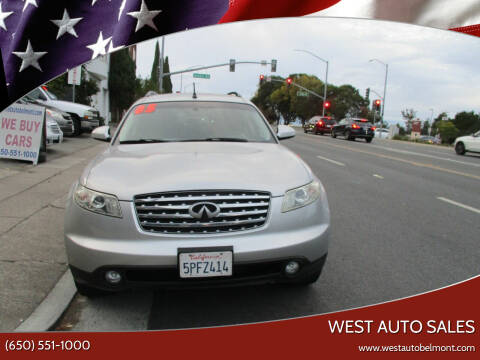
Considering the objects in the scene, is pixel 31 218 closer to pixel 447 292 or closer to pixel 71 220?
pixel 71 220

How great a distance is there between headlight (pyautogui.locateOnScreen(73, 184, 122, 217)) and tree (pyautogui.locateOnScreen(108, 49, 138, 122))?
740mm

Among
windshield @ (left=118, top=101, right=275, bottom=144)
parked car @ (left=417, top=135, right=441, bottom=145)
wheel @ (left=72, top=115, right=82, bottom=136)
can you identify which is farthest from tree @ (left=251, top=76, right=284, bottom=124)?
parked car @ (left=417, top=135, right=441, bottom=145)

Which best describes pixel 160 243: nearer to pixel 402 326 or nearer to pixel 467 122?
pixel 402 326

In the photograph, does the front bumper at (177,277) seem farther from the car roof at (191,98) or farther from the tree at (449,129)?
the car roof at (191,98)

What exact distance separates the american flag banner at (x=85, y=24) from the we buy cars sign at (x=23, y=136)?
768 centimetres

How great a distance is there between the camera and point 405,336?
2.49 metres

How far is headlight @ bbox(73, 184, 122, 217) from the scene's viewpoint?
9.12ft

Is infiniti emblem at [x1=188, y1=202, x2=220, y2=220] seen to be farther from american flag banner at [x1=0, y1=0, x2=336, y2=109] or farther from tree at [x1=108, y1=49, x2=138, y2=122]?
american flag banner at [x1=0, y1=0, x2=336, y2=109]

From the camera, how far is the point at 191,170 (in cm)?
296

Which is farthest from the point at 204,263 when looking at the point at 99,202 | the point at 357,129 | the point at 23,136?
the point at 357,129

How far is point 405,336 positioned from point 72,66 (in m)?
2.36

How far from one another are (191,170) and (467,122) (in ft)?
5.85

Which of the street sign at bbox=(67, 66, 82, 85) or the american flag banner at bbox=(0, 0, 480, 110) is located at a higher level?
the american flag banner at bbox=(0, 0, 480, 110)

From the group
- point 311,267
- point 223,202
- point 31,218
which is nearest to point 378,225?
point 311,267
